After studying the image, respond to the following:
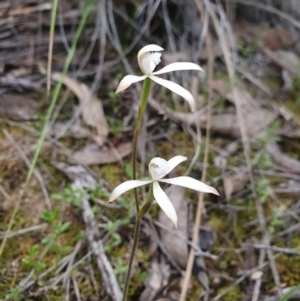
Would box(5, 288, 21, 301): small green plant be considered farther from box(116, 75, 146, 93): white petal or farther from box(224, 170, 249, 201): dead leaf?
box(224, 170, 249, 201): dead leaf

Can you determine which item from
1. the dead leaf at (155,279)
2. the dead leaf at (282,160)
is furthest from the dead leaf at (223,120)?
the dead leaf at (155,279)

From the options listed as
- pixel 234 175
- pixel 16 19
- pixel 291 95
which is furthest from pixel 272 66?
pixel 16 19

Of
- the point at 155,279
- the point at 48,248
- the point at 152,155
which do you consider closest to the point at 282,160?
the point at 152,155

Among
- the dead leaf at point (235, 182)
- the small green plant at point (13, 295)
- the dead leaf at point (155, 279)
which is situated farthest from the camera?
the dead leaf at point (235, 182)

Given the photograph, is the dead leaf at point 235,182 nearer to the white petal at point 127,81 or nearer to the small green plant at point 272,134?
the small green plant at point 272,134

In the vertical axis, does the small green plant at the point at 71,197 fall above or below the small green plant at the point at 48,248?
above

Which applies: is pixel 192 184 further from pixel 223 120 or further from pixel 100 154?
pixel 223 120

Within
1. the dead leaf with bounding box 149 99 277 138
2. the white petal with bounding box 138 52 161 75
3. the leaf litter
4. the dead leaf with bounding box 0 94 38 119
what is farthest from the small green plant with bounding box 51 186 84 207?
the white petal with bounding box 138 52 161 75
